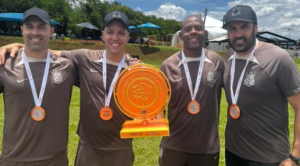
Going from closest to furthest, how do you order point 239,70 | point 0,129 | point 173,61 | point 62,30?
point 239,70, point 173,61, point 0,129, point 62,30

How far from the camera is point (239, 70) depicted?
3.10 metres

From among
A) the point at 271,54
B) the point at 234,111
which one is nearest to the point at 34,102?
the point at 234,111

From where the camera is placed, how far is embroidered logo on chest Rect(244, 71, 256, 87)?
2973mm

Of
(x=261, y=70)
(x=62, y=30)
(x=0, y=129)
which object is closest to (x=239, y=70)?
(x=261, y=70)

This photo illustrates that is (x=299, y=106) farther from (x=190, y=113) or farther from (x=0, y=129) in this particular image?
(x=0, y=129)

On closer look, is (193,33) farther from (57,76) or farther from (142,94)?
(57,76)

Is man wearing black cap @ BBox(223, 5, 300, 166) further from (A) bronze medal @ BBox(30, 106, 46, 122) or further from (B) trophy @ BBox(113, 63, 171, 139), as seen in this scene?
(A) bronze medal @ BBox(30, 106, 46, 122)

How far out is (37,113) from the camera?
2896mm

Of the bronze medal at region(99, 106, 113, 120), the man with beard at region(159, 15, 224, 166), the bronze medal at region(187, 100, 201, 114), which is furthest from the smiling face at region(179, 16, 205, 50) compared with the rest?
the bronze medal at region(99, 106, 113, 120)

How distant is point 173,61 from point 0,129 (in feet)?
19.2

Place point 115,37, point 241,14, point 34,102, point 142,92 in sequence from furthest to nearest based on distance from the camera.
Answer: point 115,37, point 241,14, point 34,102, point 142,92

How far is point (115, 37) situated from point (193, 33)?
982mm

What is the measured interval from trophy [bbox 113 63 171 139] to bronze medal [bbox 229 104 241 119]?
83 cm

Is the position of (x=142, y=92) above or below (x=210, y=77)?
below
